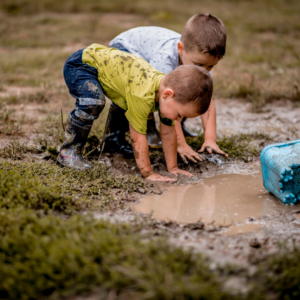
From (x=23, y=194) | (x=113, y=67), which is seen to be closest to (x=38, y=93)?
(x=113, y=67)

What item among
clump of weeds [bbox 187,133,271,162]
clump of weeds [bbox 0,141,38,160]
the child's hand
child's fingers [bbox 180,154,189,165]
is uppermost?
clump of weeds [bbox 0,141,38,160]

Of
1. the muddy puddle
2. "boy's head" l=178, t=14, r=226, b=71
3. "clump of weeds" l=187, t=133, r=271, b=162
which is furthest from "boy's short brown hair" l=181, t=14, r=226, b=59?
the muddy puddle

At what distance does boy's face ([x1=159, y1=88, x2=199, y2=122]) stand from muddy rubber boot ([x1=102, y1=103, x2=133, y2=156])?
0.89 meters

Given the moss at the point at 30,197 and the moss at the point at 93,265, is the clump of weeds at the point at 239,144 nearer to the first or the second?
the moss at the point at 30,197

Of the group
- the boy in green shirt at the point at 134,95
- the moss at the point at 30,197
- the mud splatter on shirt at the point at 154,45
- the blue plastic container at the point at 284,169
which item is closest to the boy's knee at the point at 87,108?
the boy in green shirt at the point at 134,95

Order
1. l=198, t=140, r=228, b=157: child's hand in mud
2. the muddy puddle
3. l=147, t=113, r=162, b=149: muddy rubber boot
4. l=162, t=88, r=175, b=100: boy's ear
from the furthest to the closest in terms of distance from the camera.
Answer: l=147, t=113, r=162, b=149: muddy rubber boot, l=198, t=140, r=228, b=157: child's hand in mud, l=162, t=88, r=175, b=100: boy's ear, the muddy puddle

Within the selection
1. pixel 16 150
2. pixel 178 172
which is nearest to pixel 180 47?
pixel 178 172

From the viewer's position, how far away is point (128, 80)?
275 centimetres

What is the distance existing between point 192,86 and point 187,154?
3.16 feet

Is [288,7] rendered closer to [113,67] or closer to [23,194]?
[113,67]

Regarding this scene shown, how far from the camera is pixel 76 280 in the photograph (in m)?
1.52

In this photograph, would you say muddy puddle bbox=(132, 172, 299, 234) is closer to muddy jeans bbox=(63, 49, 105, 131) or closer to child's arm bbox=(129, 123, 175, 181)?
child's arm bbox=(129, 123, 175, 181)

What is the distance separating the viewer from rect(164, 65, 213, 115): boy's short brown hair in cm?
240

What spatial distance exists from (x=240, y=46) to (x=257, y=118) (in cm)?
397
